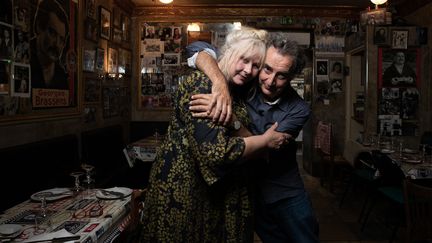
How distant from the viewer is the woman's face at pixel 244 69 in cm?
158

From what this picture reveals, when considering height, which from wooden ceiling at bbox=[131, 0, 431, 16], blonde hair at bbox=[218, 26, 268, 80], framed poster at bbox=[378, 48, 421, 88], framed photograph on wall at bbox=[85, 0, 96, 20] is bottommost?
blonde hair at bbox=[218, 26, 268, 80]

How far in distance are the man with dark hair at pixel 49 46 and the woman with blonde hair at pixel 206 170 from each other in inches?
98.9

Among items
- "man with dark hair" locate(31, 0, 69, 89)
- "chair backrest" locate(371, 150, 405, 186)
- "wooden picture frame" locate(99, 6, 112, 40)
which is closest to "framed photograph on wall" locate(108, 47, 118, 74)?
"wooden picture frame" locate(99, 6, 112, 40)

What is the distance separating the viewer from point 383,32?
216 inches

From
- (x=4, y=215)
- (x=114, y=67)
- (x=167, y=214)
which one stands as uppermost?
(x=114, y=67)

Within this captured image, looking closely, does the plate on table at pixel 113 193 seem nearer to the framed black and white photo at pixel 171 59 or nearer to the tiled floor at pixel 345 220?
the tiled floor at pixel 345 220

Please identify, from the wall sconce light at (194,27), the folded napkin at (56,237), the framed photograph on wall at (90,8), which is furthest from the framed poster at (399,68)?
the folded napkin at (56,237)

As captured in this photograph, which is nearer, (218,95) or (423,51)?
(218,95)

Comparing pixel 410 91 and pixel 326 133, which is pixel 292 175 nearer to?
pixel 326 133

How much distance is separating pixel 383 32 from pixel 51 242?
17.7 ft

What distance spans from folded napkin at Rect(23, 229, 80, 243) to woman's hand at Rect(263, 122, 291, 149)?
935 mm

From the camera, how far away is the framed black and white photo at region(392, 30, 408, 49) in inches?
217

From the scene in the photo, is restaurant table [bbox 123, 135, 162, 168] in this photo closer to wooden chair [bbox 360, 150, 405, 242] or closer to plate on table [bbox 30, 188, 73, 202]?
plate on table [bbox 30, 188, 73, 202]

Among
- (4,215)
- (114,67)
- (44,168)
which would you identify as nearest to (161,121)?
(114,67)
